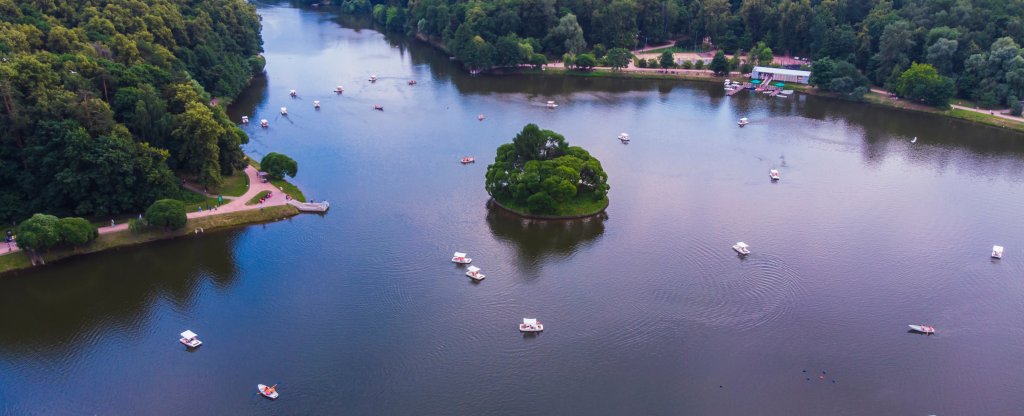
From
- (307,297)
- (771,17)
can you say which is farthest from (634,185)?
(771,17)

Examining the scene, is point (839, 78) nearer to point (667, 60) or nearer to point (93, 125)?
point (667, 60)

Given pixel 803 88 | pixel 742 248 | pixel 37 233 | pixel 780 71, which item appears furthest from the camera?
pixel 780 71

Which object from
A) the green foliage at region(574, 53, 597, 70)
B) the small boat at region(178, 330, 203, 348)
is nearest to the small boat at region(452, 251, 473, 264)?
the small boat at region(178, 330, 203, 348)

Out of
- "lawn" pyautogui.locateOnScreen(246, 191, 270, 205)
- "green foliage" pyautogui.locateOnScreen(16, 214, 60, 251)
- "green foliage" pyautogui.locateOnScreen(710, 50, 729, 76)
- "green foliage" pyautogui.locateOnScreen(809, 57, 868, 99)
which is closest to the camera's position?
"green foliage" pyautogui.locateOnScreen(16, 214, 60, 251)

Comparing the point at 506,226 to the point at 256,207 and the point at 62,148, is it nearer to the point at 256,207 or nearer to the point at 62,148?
the point at 256,207

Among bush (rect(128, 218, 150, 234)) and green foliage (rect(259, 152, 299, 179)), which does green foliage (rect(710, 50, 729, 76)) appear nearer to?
green foliage (rect(259, 152, 299, 179))

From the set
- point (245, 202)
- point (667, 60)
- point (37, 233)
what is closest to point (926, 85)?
point (667, 60)
